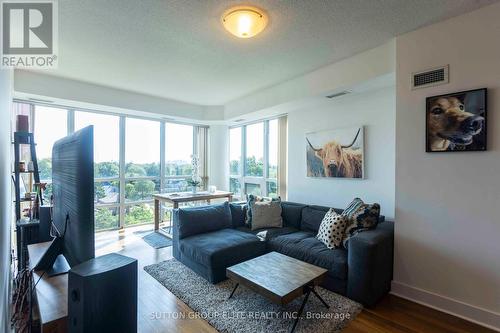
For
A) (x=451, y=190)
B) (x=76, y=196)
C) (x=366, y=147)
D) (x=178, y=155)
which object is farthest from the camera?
(x=178, y=155)

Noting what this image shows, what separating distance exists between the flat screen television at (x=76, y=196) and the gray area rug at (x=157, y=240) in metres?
2.34

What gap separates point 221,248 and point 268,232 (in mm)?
825

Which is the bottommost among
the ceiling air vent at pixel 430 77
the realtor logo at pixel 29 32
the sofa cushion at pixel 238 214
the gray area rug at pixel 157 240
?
the gray area rug at pixel 157 240

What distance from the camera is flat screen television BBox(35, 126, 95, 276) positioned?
4.03ft

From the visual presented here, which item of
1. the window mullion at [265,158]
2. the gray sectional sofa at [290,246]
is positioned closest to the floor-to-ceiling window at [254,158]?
the window mullion at [265,158]

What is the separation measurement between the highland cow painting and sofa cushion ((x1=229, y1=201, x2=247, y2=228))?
1.24 m

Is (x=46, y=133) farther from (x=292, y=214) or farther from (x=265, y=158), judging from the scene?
(x=292, y=214)

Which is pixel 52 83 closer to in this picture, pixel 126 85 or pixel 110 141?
pixel 126 85

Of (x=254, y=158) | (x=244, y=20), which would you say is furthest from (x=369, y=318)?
(x=254, y=158)

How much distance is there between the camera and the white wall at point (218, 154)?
20.0ft

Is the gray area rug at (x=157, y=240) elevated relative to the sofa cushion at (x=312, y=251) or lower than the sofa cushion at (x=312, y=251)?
lower

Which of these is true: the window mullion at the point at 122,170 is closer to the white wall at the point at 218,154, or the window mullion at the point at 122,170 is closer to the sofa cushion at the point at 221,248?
the white wall at the point at 218,154

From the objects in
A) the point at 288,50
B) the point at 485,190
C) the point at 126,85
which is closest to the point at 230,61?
the point at 288,50

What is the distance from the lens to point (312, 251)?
8.90 ft
